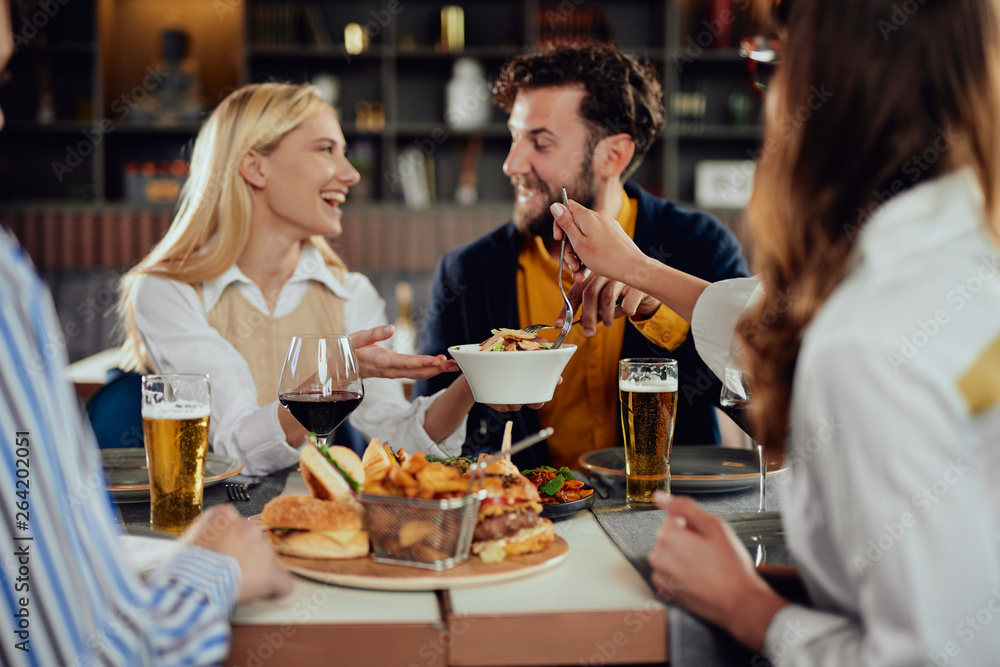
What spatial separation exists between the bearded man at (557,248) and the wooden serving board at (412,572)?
1.04m

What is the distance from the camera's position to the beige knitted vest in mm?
2096

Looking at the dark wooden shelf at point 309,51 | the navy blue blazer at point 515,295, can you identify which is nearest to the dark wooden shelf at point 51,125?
the dark wooden shelf at point 309,51

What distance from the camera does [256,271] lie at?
7.16 ft

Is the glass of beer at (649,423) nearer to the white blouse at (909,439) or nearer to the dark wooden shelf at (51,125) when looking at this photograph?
the white blouse at (909,439)

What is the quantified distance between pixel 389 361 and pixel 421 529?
643 mm

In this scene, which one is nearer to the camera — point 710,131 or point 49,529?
point 49,529

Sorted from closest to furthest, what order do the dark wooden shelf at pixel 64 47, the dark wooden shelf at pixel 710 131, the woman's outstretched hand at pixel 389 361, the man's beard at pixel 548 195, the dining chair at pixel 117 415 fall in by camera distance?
the woman's outstretched hand at pixel 389 361
the dining chair at pixel 117 415
the man's beard at pixel 548 195
the dark wooden shelf at pixel 64 47
the dark wooden shelf at pixel 710 131

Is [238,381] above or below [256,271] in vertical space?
below

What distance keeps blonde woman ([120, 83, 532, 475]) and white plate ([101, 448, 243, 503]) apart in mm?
272

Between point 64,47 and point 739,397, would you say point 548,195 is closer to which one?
point 739,397

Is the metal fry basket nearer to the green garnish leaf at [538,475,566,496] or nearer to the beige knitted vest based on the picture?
the green garnish leaf at [538,475,566,496]

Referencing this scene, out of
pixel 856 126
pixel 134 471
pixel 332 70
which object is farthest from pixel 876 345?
pixel 332 70

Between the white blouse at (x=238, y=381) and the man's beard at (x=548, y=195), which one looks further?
the man's beard at (x=548, y=195)

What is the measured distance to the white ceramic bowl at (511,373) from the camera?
47.7 inches
